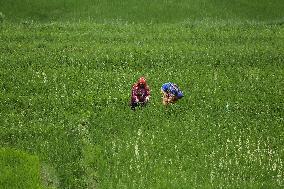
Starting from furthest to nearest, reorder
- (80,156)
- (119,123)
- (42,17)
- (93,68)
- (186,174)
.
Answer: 1. (42,17)
2. (93,68)
3. (119,123)
4. (80,156)
5. (186,174)

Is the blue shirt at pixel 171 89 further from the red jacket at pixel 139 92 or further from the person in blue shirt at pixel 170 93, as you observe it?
the red jacket at pixel 139 92

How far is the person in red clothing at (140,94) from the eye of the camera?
17656 mm

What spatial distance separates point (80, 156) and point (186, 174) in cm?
316

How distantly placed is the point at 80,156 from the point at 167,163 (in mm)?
2521

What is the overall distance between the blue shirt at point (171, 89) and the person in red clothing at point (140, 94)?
0.61m

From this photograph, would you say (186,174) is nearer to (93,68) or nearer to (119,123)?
(119,123)

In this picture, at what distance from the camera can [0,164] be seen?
1390 centimetres

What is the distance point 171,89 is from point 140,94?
1105 millimetres

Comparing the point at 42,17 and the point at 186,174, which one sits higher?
the point at 42,17

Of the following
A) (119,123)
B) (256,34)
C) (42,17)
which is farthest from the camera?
(42,17)

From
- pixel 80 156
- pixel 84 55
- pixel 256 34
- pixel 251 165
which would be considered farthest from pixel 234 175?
pixel 256 34

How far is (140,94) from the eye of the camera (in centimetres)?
1777

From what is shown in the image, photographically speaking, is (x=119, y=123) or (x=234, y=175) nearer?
(x=234, y=175)

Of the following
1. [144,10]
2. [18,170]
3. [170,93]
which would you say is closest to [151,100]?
[170,93]
